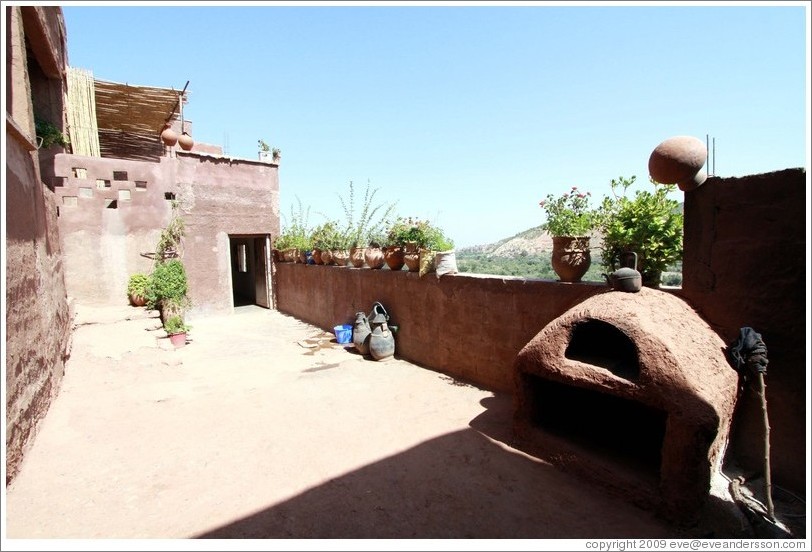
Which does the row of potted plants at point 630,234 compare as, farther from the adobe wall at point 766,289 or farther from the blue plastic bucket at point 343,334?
the blue plastic bucket at point 343,334

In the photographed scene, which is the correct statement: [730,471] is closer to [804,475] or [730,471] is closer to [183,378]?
[804,475]

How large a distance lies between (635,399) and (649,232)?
62.9 inches

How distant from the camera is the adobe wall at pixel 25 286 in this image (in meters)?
3.26

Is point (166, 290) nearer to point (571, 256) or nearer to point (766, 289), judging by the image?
point (571, 256)

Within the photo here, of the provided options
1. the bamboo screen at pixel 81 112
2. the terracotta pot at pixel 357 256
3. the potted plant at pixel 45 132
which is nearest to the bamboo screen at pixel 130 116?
the bamboo screen at pixel 81 112

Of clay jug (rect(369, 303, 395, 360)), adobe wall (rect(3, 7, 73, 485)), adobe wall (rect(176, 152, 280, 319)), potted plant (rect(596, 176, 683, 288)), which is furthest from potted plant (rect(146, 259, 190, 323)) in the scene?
potted plant (rect(596, 176, 683, 288))

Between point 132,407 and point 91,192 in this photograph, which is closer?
point 132,407

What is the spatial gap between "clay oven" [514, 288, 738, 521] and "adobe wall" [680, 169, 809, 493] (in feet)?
0.96

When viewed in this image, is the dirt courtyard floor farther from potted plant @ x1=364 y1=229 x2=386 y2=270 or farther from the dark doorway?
the dark doorway

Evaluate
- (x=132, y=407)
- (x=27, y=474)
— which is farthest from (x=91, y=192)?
(x=27, y=474)

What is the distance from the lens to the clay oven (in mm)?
2592

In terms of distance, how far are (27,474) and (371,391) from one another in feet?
11.4

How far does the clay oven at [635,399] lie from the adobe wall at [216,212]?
986 cm

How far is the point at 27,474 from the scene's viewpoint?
3271 mm
